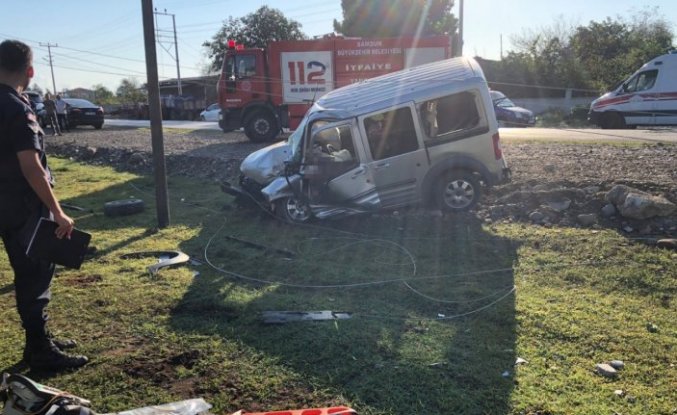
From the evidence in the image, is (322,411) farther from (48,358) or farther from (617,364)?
(617,364)

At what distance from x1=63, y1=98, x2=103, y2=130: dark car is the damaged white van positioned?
2042cm

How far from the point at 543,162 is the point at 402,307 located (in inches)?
248

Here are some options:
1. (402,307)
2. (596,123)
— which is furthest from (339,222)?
(596,123)

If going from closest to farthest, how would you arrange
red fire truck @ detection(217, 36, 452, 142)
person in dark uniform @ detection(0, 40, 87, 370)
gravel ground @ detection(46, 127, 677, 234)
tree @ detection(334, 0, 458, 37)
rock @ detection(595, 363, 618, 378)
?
person in dark uniform @ detection(0, 40, 87, 370) < rock @ detection(595, 363, 618, 378) < gravel ground @ detection(46, 127, 677, 234) < red fire truck @ detection(217, 36, 452, 142) < tree @ detection(334, 0, 458, 37)

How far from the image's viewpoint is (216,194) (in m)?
9.84

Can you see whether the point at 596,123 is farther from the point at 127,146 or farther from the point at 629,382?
the point at 629,382

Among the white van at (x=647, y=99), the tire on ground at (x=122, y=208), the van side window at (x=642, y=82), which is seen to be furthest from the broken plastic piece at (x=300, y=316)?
the van side window at (x=642, y=82)

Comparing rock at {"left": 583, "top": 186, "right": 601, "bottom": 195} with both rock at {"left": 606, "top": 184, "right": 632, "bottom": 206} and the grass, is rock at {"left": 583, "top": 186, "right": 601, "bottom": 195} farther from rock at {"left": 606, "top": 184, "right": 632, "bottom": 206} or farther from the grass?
the grass

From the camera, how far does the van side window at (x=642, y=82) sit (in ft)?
62.4

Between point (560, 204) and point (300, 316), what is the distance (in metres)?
4.51

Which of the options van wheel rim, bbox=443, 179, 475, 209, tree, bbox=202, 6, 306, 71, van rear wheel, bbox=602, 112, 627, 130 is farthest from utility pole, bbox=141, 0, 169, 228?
tree, bbox=202, 6, 306, 71

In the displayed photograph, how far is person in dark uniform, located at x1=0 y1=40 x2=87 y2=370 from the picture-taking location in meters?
3.08

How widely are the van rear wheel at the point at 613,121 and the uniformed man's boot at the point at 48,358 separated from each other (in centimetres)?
2034

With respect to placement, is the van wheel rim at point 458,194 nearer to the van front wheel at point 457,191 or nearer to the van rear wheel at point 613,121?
the van front wheel at point 457,191
